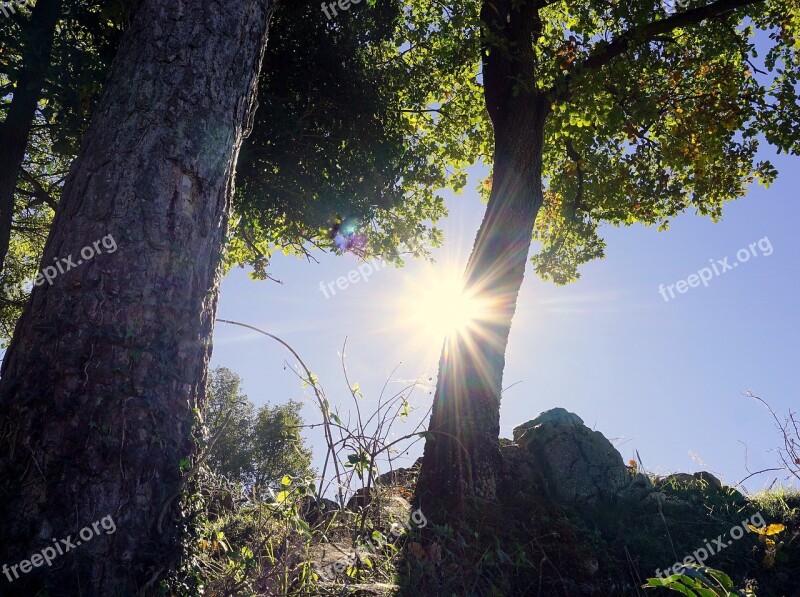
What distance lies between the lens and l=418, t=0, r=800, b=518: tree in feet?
20.8

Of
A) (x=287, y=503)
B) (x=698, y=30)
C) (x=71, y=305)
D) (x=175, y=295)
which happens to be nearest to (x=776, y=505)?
(x=287, y=503)

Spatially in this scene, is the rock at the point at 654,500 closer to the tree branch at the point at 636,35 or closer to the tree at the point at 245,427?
the tree branch at the point at 636,35

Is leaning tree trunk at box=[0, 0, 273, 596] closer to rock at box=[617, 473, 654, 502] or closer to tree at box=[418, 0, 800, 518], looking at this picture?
tree at box=[418, 0, 800, 518]

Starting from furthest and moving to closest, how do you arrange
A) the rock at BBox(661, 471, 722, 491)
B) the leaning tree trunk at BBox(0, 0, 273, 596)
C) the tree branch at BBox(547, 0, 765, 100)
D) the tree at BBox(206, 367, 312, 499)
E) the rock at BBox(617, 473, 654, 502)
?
the tree at BBox(206, 367, 312, 499) < the tree branch at BBox(547, 0, 765, 100) < the rock at BBox(661, 471, 722, 491) < the rock at BBox(617, 473, 654, 502) < the leaning tree trunk at BBox(0, 0, 273, 596)

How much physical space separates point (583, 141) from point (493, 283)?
551 centimetres

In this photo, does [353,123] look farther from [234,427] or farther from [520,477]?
[234,427]

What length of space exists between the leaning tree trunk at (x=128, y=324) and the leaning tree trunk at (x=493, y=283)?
9.76 feet

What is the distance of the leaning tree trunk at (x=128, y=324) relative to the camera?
2.35 m

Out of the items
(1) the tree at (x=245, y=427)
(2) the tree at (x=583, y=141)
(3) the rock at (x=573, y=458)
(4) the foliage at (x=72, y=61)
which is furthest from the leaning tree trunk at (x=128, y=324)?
(1) the tree at (x=245, y=427)

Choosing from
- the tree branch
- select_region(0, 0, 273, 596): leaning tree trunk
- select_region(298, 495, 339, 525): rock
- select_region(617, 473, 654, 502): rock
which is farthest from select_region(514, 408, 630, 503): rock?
select_region(0, 0, 273, 596): leaning tree trunk

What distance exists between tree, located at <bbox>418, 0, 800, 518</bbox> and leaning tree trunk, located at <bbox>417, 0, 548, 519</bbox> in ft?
0.06

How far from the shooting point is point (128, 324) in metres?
2.73

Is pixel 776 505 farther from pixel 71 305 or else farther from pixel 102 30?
pixel 102 30

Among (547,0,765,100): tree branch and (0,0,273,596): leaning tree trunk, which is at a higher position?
(547,0,765,100): tree branch
